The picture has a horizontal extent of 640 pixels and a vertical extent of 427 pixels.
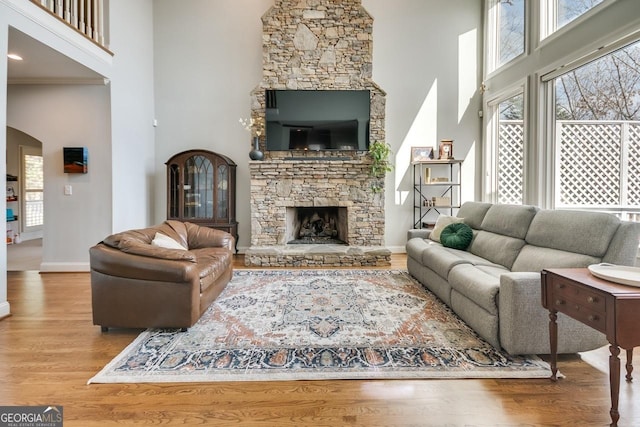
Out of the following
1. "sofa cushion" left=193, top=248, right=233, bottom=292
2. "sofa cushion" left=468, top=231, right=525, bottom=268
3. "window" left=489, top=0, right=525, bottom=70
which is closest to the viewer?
"sofa cushion" left=193, top=248, right=233, bottom=292

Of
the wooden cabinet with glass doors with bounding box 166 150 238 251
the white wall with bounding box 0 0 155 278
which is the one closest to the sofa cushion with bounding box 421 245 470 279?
the wooden cabinet with glass doors with bounding box 166 150 238 251

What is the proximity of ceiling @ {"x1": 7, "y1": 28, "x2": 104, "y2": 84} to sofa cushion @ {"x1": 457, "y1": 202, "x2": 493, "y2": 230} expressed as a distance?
502 cm

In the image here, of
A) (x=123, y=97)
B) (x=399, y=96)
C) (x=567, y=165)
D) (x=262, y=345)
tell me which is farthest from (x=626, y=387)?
(x=123, y=97)

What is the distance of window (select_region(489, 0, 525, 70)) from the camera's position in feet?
16.1

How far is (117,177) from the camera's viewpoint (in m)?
4.73

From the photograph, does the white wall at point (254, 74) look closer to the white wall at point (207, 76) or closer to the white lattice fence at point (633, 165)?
the white wall at point (207, 76)

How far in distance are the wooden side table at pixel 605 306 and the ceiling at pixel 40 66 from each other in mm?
4832

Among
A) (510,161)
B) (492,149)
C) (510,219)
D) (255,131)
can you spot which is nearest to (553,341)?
(510,219)

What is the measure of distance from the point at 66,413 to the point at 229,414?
0.83 meters

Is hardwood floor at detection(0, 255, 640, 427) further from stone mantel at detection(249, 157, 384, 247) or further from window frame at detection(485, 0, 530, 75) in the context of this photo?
window frame at detection(485, 0, 530, 75)

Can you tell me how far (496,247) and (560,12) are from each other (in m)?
3.11

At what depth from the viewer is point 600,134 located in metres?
4.09

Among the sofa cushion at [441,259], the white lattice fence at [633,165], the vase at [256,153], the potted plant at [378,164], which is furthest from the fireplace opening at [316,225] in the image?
the white lattice fence at [633,165]

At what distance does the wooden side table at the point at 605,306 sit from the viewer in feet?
4.87
